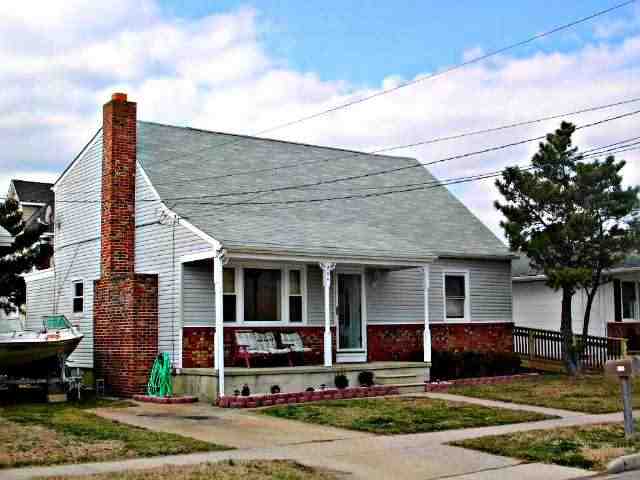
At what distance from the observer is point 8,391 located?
69.7 feet

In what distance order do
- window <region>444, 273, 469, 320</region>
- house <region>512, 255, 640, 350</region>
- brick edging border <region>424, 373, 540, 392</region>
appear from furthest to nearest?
1. house <region>512, 255, 640, 350</region>
2. window <region>444, 273, 469, 320</region>
3. brick edging border <region>424, 373, 540, 392</region>

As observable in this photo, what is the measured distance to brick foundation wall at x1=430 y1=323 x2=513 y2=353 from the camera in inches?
990

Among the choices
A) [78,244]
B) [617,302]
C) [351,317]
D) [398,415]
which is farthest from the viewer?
[617,302]

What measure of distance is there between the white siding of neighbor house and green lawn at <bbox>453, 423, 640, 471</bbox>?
50.9 feet

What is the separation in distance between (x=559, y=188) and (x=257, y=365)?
30.4 feet

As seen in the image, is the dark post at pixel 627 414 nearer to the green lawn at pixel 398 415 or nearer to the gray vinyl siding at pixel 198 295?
the green lawn at pixel 398 415

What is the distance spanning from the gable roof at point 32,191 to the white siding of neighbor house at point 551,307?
62.0ft

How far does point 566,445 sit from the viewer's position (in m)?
13.0

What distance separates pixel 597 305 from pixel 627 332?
1409 millimetres

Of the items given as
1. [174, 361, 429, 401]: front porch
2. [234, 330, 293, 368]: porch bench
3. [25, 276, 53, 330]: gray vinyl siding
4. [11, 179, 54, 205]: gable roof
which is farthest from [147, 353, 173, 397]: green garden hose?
[11, 179, 54, 205]: gable roof

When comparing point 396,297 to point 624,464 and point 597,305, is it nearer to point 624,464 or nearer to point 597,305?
point 597,305

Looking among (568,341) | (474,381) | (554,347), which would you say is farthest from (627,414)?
(554,347)

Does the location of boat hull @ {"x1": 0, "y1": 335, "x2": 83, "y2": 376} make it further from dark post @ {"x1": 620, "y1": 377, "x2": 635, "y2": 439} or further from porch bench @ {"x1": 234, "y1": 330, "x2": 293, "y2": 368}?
dark post @ {"x1": 620, "y1": 377, "x2": 635, "y2": 439}

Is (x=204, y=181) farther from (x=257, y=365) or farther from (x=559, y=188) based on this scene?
(x=559, y=188)
